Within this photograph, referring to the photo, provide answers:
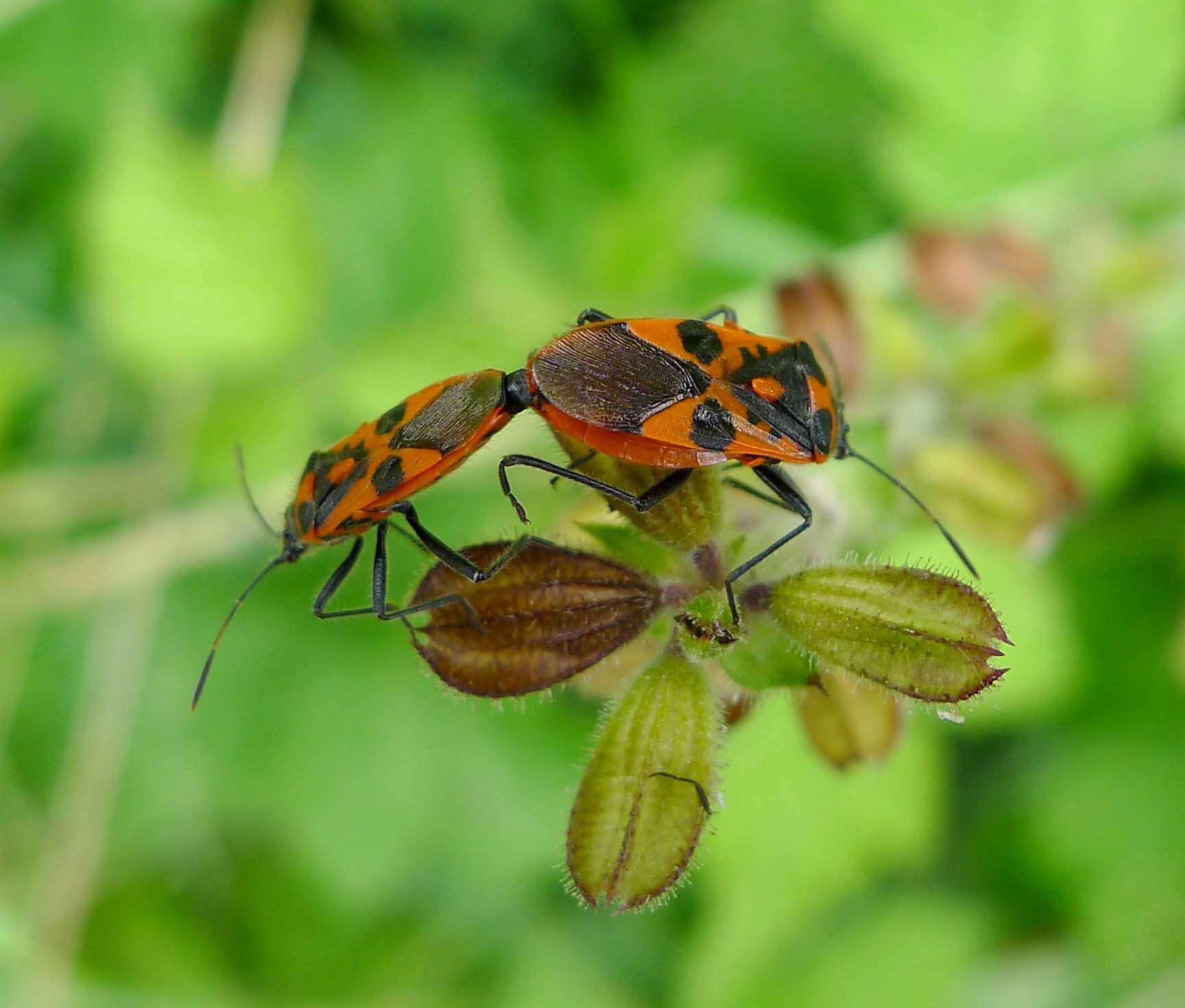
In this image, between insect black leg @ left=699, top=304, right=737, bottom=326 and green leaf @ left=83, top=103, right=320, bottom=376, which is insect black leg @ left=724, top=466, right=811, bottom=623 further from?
green leaf @ left=83, top=103, right=320, bottom=376

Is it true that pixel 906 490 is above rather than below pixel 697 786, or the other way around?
above

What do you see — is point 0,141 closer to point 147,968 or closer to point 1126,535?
point 147,968

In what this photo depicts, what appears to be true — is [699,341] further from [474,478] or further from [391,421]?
[474,478]

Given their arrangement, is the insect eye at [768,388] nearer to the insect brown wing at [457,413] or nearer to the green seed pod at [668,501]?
the green seed pod at [668,501]

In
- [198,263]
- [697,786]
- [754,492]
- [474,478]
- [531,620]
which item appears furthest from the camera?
[198,263]

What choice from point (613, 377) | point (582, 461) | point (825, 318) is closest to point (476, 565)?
point (582, 461)

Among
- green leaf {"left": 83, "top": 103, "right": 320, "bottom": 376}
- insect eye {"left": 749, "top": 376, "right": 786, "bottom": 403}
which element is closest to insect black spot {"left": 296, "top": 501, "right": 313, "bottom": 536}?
insect eye {"left": 749, "top": 376, "right": 786, "bottom": 403}

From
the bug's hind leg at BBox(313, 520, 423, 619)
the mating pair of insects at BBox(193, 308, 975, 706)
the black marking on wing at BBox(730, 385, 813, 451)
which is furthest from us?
the bug's hind leg at BBox(313, 520, 423, 619)
